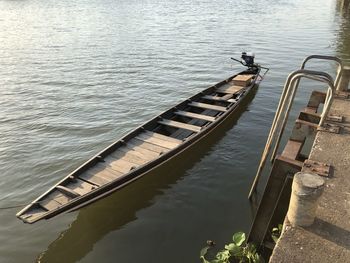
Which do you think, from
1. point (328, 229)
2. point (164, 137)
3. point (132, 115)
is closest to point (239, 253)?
point (328, 229)

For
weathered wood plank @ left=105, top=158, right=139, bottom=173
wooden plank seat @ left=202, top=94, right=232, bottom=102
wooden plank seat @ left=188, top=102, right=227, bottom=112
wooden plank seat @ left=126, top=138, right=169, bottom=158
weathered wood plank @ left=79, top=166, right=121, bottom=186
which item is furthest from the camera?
wooden plank seat @ left=202, top=94, right=232, bottom=102

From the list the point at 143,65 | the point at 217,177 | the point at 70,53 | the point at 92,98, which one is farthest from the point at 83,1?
the point at 217,177

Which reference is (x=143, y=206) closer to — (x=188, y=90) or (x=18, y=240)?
(x=18, y=240)

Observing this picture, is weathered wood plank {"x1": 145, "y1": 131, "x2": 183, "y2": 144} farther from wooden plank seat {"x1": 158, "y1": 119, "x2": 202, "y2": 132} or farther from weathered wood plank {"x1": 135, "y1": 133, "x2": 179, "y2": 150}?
wooden plank seat {"x1": 158, "y1": 119, "x2": 202, "y2": 132}

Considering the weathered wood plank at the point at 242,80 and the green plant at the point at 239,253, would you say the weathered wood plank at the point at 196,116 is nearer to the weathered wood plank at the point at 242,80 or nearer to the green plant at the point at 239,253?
the weathered wood plank at the point at 242,80

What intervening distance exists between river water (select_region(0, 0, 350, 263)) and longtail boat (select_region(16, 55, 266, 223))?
866mm

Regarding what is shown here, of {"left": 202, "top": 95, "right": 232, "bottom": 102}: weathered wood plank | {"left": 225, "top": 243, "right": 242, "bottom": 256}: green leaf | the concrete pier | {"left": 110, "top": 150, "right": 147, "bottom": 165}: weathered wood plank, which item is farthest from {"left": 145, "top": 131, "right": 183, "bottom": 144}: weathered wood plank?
the concrete pier

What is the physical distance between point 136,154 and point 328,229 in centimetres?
Answer: 602

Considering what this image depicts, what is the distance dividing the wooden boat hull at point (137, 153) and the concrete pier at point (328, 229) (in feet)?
14.7

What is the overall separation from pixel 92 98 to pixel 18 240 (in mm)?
9048

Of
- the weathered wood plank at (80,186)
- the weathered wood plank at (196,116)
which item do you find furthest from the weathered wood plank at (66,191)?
the weathered wood plank at (196,116)

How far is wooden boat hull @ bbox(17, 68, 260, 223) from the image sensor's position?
7875 millimetres

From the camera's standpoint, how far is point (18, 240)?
27.7 ft

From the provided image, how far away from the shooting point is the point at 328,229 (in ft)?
17.1
